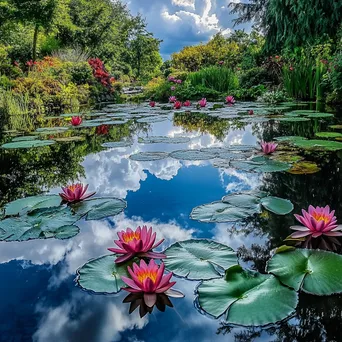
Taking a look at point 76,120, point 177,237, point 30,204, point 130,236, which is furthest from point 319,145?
point 76,120

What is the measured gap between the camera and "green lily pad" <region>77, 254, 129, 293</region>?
93cm

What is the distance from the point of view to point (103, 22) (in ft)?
54.1

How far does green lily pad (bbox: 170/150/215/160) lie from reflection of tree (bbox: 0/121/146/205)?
748 mm

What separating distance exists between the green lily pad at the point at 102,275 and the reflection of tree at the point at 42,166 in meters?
0.94

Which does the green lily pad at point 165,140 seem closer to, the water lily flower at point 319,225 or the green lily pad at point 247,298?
the water lily flower at point 319,225

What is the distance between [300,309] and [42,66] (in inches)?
392

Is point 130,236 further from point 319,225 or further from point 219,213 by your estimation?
point 319,225

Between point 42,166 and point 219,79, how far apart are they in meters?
9.08

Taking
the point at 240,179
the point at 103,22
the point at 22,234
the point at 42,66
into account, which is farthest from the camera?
the point at 103,22

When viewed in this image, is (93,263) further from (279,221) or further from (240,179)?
(240,179)

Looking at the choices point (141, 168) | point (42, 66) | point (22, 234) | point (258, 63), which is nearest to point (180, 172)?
point (141, 168)

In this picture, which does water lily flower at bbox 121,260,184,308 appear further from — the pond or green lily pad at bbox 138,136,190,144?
green lily pad at bbox 138,136,190,144

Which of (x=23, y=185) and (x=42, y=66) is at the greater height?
(x=42, y=66)

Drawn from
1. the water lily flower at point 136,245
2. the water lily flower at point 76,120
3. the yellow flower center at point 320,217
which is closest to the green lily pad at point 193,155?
the yellow flower center at point 320,217
